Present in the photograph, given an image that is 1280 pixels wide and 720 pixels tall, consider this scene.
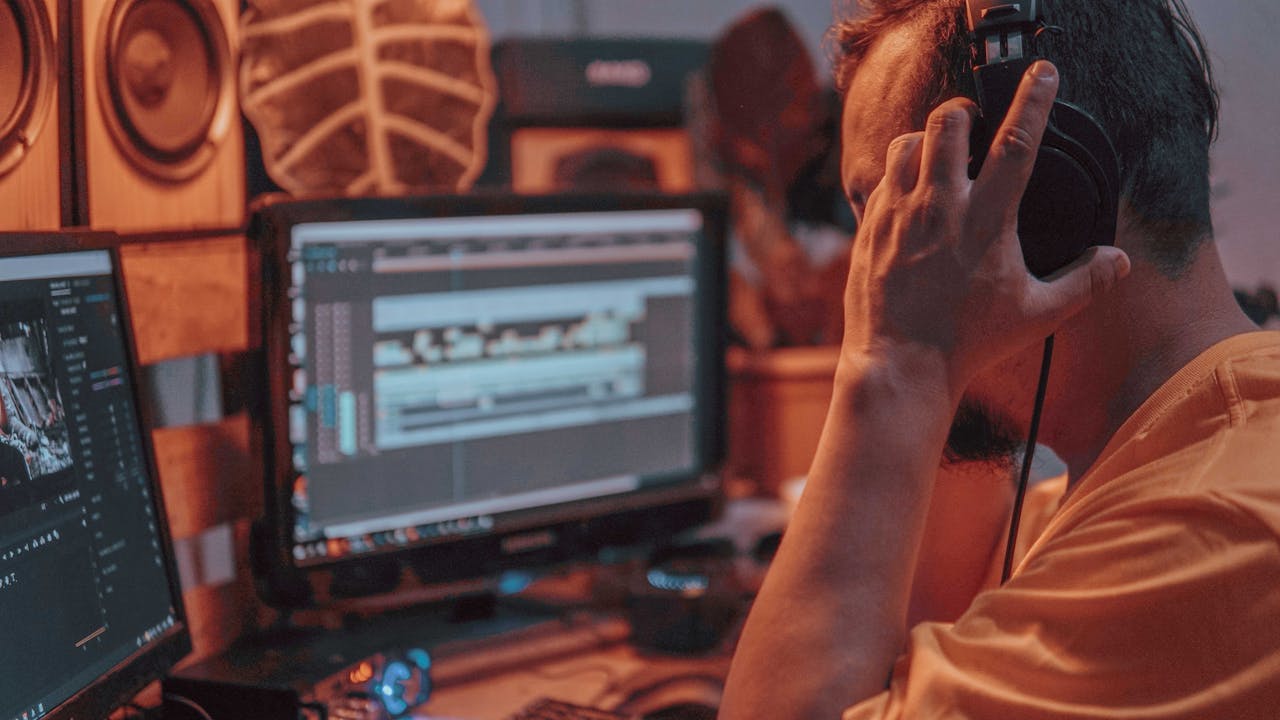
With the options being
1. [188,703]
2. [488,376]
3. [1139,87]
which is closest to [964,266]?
[1139,87]

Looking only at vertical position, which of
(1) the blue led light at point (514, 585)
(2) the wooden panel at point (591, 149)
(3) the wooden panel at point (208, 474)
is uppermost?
(2) the wooden panel at point (591, 149)

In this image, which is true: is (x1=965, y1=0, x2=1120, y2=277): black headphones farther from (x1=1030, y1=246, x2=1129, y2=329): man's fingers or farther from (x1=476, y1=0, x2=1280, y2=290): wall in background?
(x1=476, y1=0, x2=1280, y2=290): wall in background

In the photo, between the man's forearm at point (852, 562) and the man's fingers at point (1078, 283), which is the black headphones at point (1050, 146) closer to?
the man's fingers at point (1078, 283)

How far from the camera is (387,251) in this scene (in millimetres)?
1173

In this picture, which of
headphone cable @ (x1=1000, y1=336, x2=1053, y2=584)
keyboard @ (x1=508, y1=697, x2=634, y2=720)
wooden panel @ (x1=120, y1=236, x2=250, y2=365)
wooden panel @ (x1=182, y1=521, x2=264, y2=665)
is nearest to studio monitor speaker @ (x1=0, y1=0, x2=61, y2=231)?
wooden panel @ (x1=120, y1=236, x2=250, y2=365)

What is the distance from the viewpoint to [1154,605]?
66 centimetres

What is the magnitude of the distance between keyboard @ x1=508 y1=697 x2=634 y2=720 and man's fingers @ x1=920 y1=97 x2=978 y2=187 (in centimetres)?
52

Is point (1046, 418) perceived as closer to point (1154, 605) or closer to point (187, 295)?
point (1154, 605)

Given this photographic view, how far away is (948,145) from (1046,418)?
24cm

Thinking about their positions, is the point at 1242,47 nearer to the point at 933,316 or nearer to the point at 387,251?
the point at 933,316

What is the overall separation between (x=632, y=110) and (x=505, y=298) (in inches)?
29.5

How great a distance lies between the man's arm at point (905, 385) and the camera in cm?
78

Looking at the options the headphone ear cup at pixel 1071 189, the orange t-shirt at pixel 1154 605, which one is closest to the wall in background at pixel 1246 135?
the headphone ear cup at pixel 1071 189

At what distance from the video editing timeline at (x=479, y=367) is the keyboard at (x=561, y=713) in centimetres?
26
